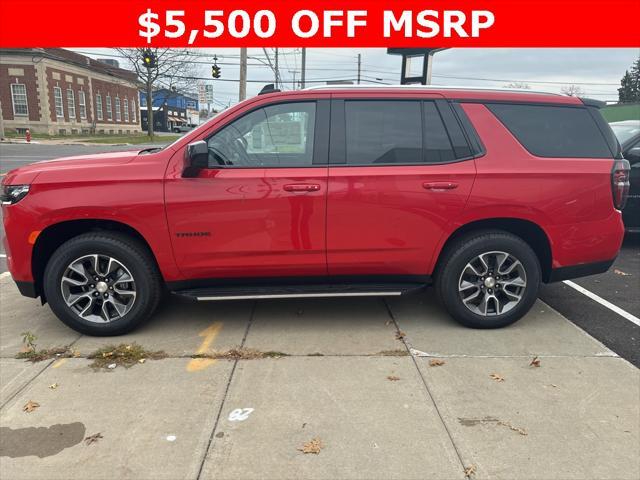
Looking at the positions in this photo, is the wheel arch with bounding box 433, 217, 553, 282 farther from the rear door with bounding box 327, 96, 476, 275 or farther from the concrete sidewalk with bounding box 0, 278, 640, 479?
the concrete sidewalk with bounding box 0, 278, 640, 479

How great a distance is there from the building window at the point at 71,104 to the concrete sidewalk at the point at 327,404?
53.3 metres

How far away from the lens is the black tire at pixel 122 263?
3957 mm

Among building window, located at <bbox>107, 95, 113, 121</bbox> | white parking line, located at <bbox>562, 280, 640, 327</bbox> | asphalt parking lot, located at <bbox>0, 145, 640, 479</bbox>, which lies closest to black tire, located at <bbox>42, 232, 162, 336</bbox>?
asphalt parking lot, located at <bbox>0, 145, 640, 479</bbox>

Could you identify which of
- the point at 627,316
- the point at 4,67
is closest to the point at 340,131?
the point at 627,316

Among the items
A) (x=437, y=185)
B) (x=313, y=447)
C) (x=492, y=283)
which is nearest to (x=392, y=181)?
(x=437, y=185)

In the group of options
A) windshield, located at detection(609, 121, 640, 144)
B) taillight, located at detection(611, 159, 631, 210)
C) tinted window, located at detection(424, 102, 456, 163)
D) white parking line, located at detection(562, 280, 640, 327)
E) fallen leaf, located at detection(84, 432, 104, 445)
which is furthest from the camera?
windshield, located at detection(609, 121, 640, 144)

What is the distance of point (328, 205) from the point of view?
156 inches

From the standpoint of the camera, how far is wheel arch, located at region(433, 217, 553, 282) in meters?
4.22

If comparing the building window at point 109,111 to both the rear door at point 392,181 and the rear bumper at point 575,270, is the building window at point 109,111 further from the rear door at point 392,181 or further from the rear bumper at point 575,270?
the rear bumper at point 575,270

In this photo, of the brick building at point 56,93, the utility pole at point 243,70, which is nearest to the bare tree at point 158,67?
the brick building at point 56,93

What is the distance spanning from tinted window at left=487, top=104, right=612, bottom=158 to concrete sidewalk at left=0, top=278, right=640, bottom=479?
150cm

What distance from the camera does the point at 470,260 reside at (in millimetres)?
4176

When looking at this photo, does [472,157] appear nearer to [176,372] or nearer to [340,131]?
[340,131]

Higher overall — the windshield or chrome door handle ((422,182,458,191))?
the windshield
